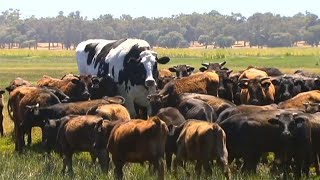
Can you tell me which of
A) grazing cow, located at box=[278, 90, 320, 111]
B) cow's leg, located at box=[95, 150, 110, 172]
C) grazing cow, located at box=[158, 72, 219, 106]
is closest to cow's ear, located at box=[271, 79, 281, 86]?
grazing cow, located at box=[158, 72, 219, 106]

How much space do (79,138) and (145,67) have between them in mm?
5810

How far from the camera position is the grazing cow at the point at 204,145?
11.1 metres

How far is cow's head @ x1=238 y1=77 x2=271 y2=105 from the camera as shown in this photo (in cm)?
1755

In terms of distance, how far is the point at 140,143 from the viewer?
35.1 ft

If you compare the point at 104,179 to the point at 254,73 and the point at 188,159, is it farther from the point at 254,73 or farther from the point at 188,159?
the point at 254,73

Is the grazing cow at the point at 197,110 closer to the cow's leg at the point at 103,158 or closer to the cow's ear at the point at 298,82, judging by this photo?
the cow's leg at the point at 103,158

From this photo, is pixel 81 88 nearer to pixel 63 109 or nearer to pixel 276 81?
pixel 63 109

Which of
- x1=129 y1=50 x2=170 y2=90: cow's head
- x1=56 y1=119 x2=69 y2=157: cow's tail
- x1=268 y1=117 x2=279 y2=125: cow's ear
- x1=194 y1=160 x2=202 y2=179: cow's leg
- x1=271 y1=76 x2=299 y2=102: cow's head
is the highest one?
x1=129 y1=50 x2=170 y2=90: cow's head

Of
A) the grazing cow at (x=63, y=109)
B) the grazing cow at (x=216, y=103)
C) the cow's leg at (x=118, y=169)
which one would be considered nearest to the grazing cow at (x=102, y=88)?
the grazing cow at (x=63, y=109)

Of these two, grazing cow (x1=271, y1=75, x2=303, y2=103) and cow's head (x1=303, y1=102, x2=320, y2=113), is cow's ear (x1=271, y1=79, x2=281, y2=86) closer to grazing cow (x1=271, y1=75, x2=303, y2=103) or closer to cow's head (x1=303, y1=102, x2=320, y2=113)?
grazing cow (x1=271, y1=75, x2=303, y2=103)

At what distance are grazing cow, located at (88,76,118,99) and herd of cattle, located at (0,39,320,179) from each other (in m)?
0.03

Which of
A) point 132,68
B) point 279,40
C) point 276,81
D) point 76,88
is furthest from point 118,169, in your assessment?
point 279,40

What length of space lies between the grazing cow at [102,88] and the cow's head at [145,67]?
0.78 metres

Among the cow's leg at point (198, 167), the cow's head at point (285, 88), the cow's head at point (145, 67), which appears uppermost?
the cow's head at point (145, 67)
